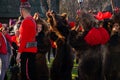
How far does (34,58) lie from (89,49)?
135cm

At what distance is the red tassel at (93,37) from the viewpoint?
9328 millimetres

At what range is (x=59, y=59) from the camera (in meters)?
10.1

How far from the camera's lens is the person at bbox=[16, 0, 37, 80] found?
27.8 ft

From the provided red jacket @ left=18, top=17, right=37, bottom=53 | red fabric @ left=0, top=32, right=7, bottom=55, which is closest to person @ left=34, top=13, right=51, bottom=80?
red fabric @ left=0, top=32, right=7, bottom=55

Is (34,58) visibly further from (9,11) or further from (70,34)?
(9,11)

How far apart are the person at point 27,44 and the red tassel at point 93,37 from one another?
1.27m

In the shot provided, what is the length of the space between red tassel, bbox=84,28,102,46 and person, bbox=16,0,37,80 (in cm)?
127

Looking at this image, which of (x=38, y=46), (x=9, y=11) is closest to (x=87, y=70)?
(x=38, y=46)

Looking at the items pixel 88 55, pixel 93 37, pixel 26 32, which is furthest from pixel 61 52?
pixel 26 32

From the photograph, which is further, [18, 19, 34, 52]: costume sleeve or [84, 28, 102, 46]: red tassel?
[84, 28, 102, 46]: red tassel

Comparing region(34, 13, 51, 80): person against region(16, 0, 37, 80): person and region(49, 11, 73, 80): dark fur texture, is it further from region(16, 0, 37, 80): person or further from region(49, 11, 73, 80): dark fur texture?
region(16, 0, 37, 80): person

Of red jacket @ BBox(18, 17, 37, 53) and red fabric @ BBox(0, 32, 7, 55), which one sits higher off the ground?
red jacket @ BBox(18, 17, 37, 53)

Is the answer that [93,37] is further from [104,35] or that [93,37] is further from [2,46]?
[2,46]

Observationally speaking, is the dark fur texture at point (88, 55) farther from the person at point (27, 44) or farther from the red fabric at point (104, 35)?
the person at point (27, 44)
